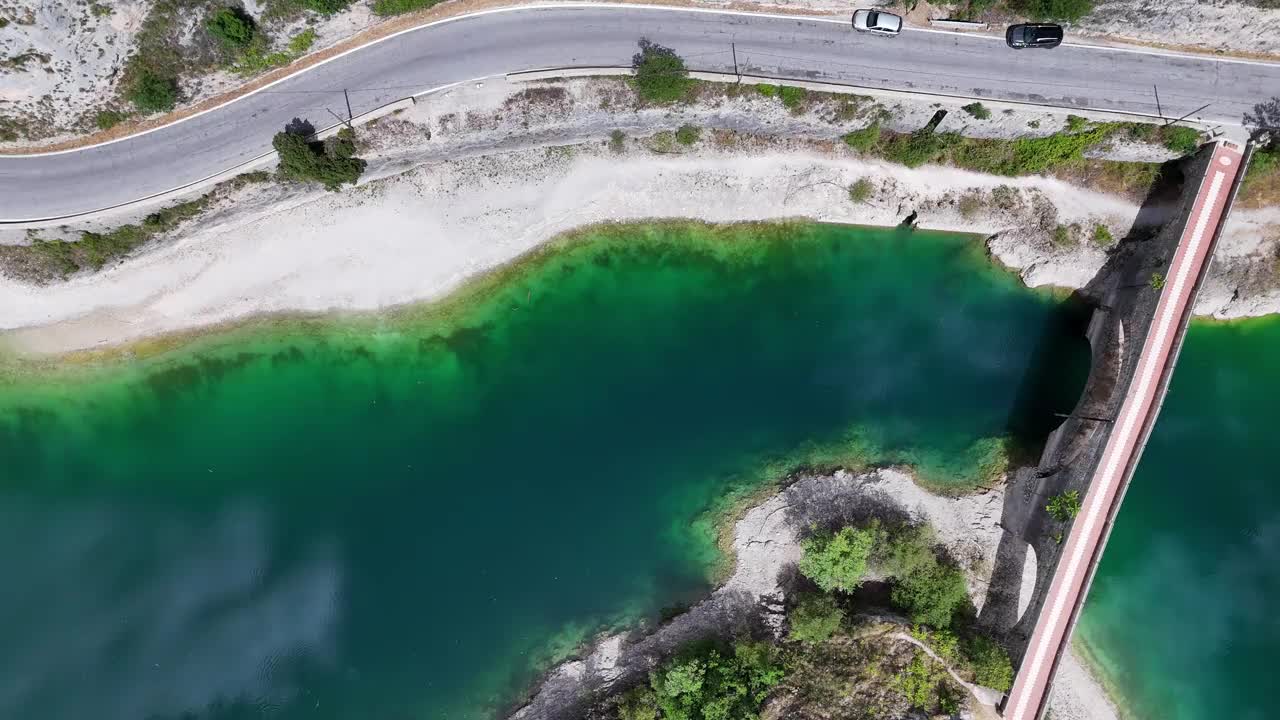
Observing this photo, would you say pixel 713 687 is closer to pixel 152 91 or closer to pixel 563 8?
pixel 563 8

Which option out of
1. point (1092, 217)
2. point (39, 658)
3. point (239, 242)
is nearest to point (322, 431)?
point (239, 242)

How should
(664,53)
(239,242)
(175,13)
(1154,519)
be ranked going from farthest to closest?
1. (1154,519)
2. (239,242)
3. (664,53)
4. (175,13)

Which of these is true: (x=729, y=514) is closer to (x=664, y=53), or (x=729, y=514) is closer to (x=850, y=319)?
(x=850, y=319)

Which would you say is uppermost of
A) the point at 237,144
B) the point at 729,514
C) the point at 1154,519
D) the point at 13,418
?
the point at 237,144

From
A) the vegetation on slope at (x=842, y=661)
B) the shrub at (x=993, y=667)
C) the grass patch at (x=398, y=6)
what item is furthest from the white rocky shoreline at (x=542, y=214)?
the shrub at (x=993, y=667)

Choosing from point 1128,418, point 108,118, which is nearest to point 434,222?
point 108,118
